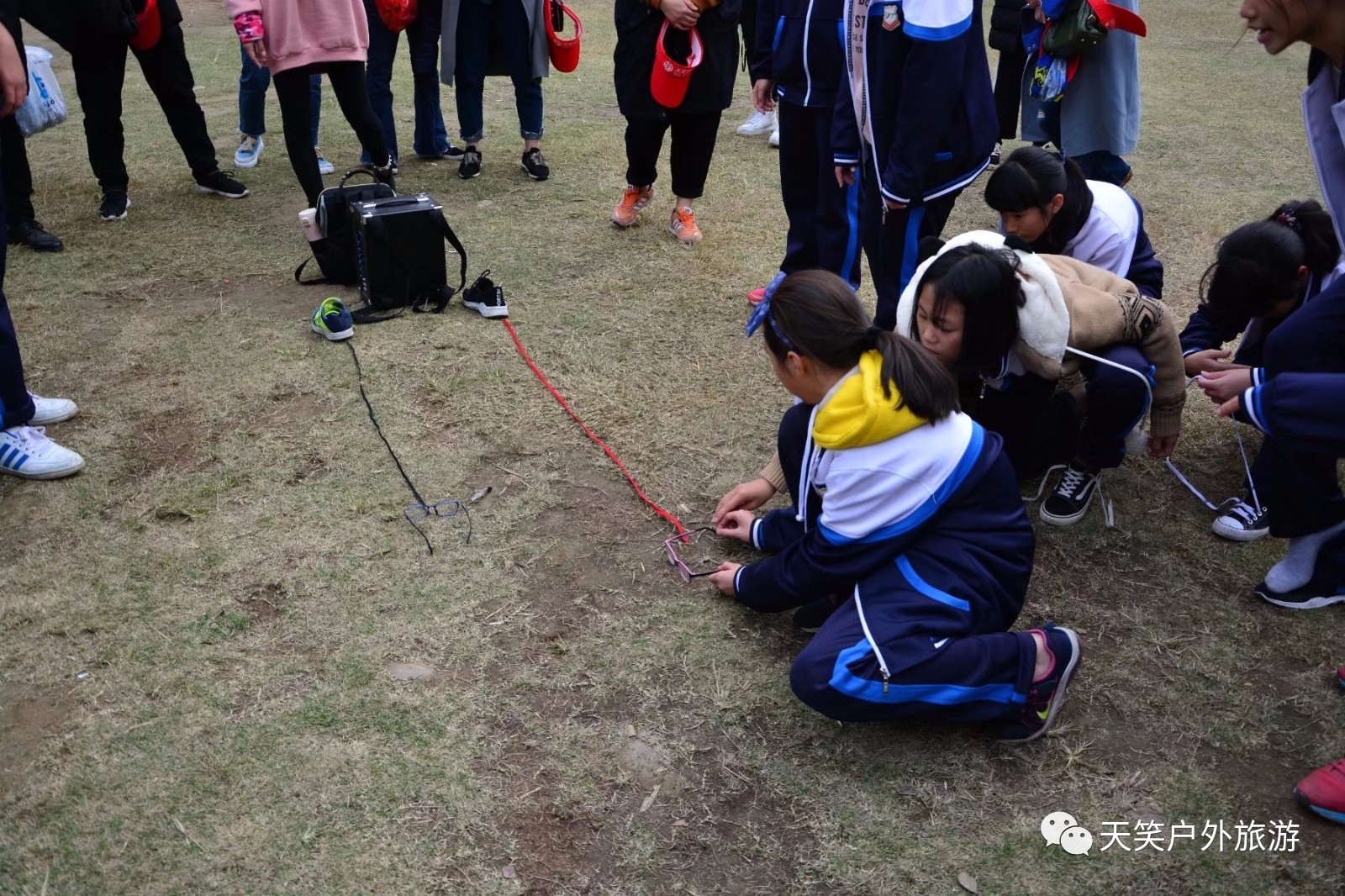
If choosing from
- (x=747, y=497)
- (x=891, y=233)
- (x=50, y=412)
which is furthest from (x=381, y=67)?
(x=747, y=497)

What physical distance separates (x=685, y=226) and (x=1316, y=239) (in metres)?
2.45

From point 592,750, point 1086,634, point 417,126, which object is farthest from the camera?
point 417,126

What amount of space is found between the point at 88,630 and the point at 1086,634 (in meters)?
2.23

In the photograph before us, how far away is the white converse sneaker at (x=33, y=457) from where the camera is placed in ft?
9.10

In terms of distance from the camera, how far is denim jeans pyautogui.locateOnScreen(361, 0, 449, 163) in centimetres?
492

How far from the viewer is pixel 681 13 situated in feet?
12.9

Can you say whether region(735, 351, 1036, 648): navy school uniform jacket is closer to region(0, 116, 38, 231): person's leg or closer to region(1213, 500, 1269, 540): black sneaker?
region(1213, 500, 1269, 540): black sneaker

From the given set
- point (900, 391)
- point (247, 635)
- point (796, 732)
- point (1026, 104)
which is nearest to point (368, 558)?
point (247, 635)

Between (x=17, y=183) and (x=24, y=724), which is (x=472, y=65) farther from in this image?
(x=24, y=724)

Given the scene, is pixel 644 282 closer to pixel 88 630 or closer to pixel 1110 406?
pixel 1110 406

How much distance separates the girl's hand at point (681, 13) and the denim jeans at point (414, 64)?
153 centimetres

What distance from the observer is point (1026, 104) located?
4.19 metres

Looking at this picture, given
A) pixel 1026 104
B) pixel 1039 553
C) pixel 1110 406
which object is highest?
pixel 1026 104

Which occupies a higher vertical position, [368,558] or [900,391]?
[900,391]
